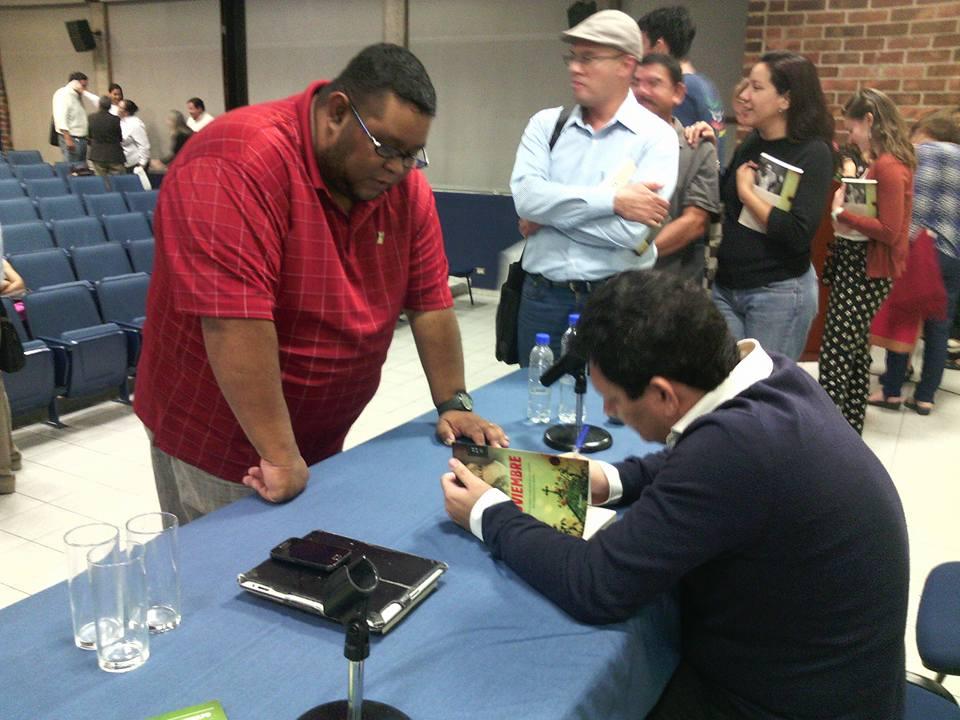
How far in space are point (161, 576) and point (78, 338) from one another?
3.24m

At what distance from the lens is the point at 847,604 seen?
1.14 meters

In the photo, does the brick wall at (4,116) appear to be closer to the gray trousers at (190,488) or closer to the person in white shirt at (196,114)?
the person in white shirt at (196,114)

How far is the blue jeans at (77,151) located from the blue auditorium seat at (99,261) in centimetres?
657

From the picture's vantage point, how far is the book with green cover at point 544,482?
135cm

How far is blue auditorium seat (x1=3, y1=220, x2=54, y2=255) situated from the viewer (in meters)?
4.90

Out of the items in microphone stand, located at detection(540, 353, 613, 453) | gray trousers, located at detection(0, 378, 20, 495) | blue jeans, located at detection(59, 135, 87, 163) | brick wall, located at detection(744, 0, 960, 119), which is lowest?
gray trousers, located at detection(0, 378, 20, 495)

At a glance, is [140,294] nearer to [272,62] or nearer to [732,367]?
[732,367]

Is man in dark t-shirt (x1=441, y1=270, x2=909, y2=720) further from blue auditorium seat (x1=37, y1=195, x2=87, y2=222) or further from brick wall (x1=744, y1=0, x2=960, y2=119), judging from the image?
blue auditorium seat (x1=37, y1=195, x2=87, y2=222)

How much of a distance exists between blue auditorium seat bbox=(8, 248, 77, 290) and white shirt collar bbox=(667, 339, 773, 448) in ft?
13.8

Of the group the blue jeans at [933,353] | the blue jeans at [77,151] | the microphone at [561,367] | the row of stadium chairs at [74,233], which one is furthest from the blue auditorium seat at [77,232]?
the blue jeans at [77,151]

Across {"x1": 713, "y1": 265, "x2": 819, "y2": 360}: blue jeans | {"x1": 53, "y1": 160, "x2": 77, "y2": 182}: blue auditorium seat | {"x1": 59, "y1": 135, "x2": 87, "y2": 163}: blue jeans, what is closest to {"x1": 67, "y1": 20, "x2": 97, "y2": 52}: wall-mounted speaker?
{"x1": 59, "y1": 135, "x2": 87, "y2": 163}: blue jeans

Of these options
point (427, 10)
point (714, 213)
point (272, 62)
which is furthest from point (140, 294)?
point (272, 62)

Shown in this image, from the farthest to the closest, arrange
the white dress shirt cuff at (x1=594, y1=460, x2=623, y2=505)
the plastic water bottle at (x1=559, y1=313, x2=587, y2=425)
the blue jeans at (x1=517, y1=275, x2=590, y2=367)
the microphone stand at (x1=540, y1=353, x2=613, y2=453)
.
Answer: the blue jeans at (x1=517, y1=275, x2=590, y2=367)
the plastic water bottle at (x1=559, y1=313, x2=587, y2=425)
the microphone stand at (x1=540, y1=353, x2=613, y2=453)
the white dress shirt cuff at (x1=594, y1=460, x2=623, y2=505)

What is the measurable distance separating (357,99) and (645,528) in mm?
878
